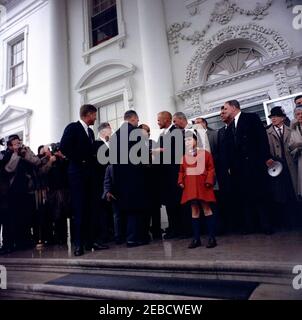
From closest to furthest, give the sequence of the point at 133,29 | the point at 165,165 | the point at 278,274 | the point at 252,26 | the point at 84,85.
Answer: the point at 278,274
the point at 165,165
the point at 252,26
the point at 133,29
the point at 84,85

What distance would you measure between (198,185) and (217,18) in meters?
4.45

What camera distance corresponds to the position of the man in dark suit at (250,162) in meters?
2.97

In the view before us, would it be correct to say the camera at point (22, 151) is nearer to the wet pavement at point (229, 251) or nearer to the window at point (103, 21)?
the wet pavement at point (229, 251)

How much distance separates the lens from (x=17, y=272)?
2875 mm

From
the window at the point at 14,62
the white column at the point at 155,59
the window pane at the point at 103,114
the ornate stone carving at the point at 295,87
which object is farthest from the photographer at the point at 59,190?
the window at the point at 14,62

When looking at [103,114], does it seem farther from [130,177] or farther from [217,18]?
[130,177]

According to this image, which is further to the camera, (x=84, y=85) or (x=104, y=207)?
(x=84, y=85)

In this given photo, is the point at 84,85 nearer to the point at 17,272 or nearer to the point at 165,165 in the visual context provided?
the point at 165,165

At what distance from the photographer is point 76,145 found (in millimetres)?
2971

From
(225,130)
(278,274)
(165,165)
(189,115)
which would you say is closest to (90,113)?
(165,165)

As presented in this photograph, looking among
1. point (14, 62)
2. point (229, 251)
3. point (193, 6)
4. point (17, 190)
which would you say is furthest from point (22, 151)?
point (14, 62)

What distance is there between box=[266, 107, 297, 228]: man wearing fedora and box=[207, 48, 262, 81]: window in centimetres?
244

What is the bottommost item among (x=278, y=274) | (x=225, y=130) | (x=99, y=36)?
(x=278, y=274)

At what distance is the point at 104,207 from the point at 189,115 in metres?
2.96
